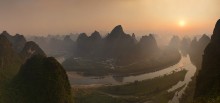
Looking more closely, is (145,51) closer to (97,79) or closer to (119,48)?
(119,48)

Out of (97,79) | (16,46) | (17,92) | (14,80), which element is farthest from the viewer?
(16,46)

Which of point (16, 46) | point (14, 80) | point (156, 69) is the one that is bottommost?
point (14, 80)

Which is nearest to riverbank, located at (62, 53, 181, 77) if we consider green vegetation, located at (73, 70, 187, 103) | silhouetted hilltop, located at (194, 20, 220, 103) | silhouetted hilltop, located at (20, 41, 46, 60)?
green vegetation, located at (73, 70, 187, 103)

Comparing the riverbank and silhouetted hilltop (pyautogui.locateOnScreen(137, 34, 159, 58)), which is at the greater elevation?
silhouetted hilltop (pyautogui.locateOnScreen(137, 34, 159, 58))

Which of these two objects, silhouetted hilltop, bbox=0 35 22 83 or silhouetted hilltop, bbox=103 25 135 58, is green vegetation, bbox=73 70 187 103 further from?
silhouetted hilltop, bbox=103 25 135 58

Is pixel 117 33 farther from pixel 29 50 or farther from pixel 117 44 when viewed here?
pixel 29 50

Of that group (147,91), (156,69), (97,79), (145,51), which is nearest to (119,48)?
(145,51)
